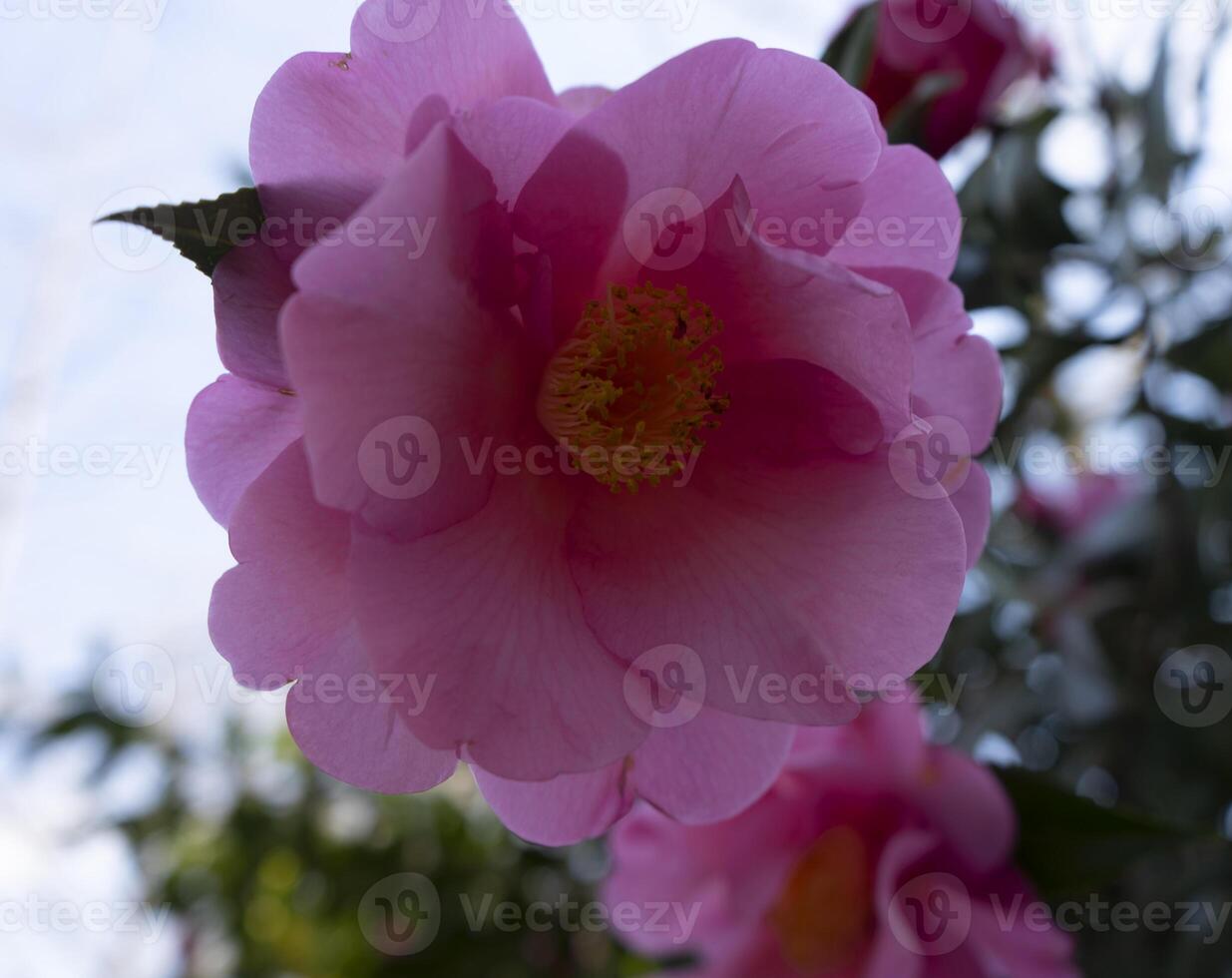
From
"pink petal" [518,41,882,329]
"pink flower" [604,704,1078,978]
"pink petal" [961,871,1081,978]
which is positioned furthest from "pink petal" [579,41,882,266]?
"pink petal" [961,871,1081,978]

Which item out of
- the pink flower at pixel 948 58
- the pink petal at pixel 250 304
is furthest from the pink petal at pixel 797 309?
the pink flower at pixel 948 58

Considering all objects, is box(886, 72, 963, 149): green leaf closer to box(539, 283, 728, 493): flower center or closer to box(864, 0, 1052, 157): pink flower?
box(864, 0, 1052, 157): pink flower

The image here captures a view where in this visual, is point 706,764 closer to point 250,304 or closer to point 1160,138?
point 250,304

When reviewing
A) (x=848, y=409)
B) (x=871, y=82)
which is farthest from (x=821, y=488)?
(x=871, y=82)

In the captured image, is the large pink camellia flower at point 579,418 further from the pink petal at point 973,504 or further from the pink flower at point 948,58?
the pink flower at point 948,58

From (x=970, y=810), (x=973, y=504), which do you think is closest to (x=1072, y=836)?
(x=970, y=810)

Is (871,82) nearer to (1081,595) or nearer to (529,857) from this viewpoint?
(1081,595)

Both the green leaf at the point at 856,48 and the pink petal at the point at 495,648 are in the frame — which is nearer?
the pink petal at the point at 495,648
